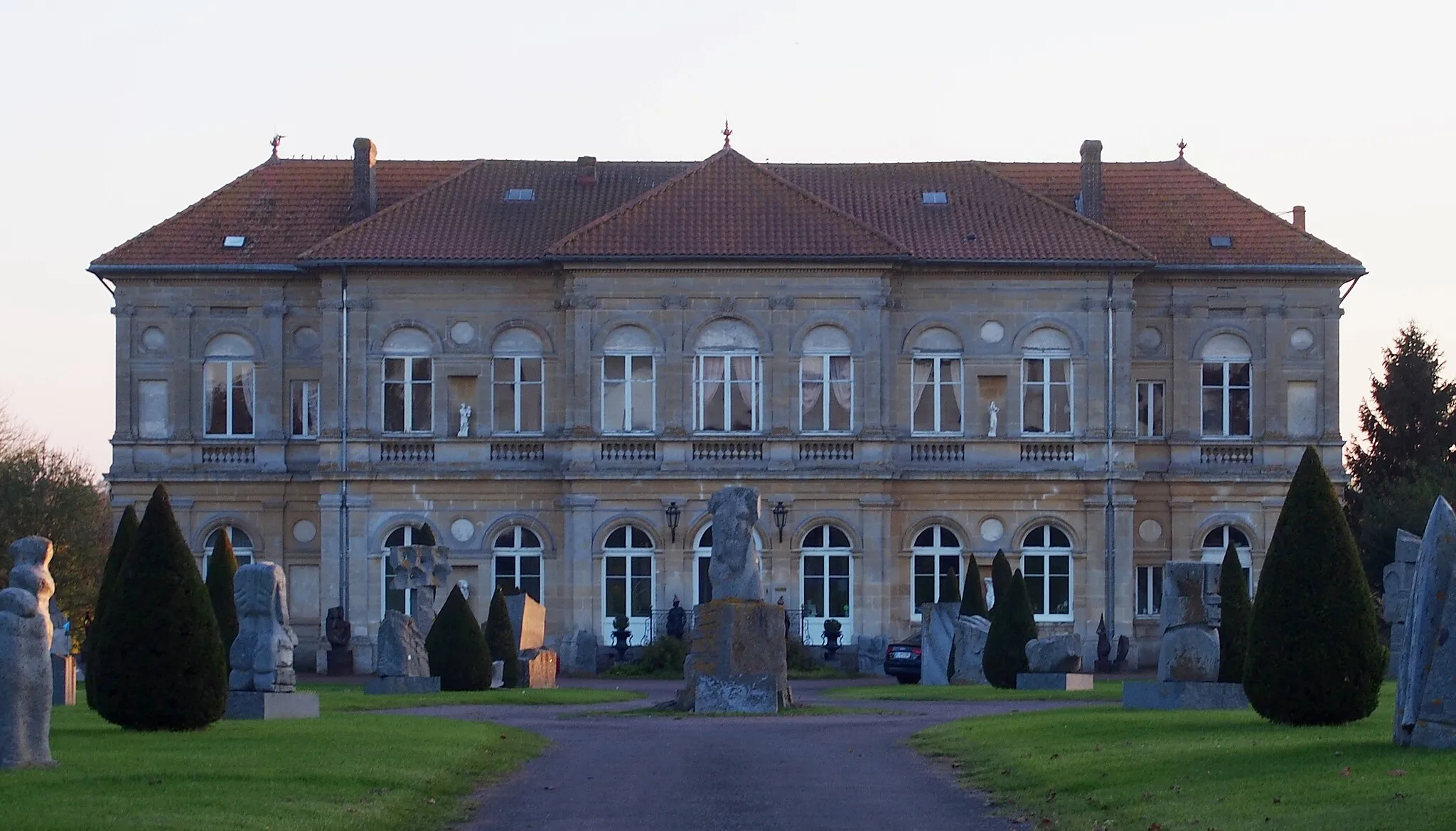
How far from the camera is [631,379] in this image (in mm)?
60062

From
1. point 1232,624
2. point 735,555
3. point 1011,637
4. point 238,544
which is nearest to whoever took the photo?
point 1232,624

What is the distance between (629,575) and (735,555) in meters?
25.1

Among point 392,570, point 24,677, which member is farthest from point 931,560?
point 24,677

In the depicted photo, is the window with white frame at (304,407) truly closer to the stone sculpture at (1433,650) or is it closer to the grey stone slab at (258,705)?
the grey stone slab at (258,705)

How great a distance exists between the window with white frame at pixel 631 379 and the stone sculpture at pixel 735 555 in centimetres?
2473

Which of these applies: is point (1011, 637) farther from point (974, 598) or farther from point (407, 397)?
point (407, 397)

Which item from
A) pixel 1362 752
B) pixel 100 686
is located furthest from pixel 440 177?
pixel 1362 752

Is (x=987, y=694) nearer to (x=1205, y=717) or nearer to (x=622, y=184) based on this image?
(x=1205, y=717)

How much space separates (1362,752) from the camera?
69.7ft

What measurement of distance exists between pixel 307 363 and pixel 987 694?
91.1ft

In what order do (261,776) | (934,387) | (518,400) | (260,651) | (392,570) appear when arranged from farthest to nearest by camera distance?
(518,400) < (934,387) < (392,570) < (260,651) < (261,776)

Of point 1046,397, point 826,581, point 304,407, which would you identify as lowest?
point 826,581

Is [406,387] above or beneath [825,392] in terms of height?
above

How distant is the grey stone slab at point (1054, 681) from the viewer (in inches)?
1602
